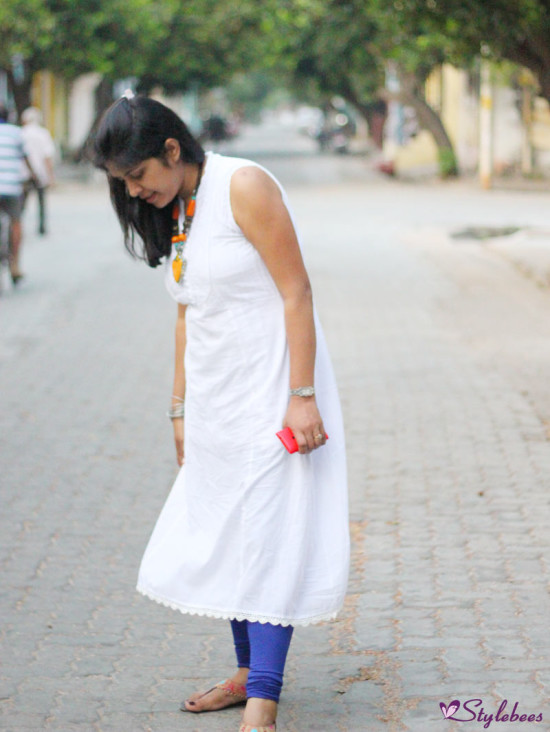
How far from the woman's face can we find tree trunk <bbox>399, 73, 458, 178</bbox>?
30238mm

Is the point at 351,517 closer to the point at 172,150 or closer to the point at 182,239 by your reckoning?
the point at 182,239

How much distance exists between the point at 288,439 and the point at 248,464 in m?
0.14

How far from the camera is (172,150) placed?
312 centimetres

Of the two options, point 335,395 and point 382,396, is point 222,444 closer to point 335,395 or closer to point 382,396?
point 335,395

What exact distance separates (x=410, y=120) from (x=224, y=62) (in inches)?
324

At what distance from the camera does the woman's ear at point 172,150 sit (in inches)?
122

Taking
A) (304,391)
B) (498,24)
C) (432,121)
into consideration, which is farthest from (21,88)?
(304,391)

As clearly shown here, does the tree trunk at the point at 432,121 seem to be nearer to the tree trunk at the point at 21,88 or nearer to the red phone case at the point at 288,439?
the tree trunk at the point at 21,88

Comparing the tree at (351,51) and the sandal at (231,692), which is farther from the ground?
the tree at (351,51)

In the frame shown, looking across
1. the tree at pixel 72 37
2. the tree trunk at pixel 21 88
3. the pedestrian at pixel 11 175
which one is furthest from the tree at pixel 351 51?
the pedestrian at pixel 11 175

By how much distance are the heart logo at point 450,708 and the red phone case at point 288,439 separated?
92cm

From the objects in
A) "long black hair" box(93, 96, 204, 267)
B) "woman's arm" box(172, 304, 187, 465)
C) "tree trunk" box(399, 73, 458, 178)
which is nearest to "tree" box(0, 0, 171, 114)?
"tree trunk" box(399, 73, 458, 178)

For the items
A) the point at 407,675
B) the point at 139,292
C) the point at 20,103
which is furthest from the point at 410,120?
the point at 407,675

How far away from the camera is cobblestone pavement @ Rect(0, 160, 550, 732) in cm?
363
